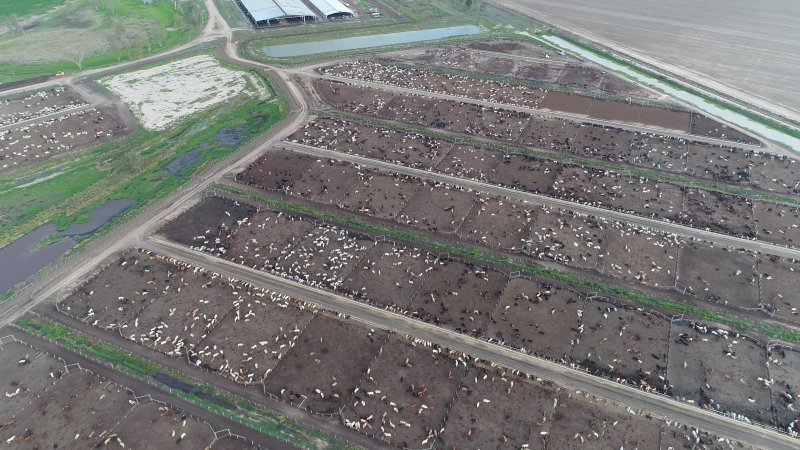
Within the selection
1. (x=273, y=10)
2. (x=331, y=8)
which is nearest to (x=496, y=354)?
(x=331, y=8)

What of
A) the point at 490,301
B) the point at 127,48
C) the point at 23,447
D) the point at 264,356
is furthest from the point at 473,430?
the point at 127,48

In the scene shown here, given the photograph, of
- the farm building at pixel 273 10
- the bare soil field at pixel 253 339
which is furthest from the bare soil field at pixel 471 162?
the farm building at pixel 273 10

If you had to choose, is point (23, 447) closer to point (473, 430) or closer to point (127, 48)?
point (473, 430)

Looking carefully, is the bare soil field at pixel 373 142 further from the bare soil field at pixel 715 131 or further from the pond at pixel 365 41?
the bare soil field at pixel 715 131

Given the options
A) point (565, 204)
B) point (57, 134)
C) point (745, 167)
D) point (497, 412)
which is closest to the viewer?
point (497, 412)

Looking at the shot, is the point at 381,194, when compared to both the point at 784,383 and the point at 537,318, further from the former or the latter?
the point at 784,383

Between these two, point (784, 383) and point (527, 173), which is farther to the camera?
point (527, 173)

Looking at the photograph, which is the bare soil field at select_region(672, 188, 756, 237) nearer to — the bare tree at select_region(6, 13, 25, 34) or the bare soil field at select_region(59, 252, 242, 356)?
the bare soil field at select_region(59, 252, 242, 356)
